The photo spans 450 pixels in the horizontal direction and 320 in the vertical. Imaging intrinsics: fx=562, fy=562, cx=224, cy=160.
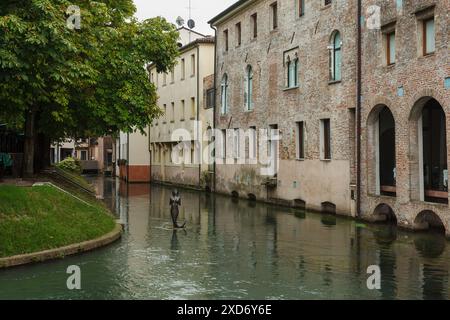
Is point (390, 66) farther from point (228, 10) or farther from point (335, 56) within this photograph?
point (228, 10)

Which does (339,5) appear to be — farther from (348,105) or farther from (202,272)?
(202,272)

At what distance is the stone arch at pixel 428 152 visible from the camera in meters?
17.7

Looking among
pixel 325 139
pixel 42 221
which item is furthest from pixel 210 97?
pixel 42 221

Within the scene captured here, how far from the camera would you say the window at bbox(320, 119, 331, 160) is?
23297 mm

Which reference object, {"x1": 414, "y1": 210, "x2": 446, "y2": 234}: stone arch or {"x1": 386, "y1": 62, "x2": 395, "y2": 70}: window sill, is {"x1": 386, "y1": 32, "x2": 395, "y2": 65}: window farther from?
{"x1": 414, "y1": 210, "x2": 446, "y2": 234}: stone arch

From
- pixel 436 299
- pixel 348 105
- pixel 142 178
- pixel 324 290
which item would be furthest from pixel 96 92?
pixel 142 178

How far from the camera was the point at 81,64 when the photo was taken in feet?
45.8

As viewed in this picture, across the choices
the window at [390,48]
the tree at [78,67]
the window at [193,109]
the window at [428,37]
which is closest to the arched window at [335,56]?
the window at [390,48]

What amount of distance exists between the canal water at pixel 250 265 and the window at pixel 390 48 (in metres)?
5.74

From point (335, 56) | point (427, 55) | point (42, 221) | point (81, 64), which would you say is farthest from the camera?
point (335, 56)

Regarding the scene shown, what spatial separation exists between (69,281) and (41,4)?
5804 mm

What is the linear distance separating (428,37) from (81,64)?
10512 millimetres
